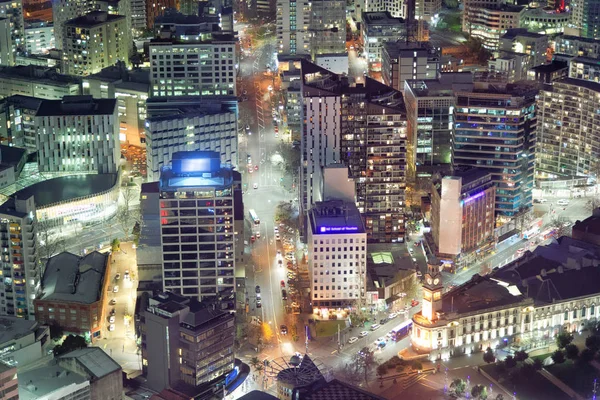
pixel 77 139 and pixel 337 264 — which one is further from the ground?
pixel 77 139

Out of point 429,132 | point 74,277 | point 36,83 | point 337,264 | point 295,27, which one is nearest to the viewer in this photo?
point 74,277

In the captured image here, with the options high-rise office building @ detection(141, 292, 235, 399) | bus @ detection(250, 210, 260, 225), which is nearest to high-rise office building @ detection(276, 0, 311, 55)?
bus @ detection(250, 210, 260, 225)

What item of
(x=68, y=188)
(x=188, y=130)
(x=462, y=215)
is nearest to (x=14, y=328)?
(x=68, y=188)

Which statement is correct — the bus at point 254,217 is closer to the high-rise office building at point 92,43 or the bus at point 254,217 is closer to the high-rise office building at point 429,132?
the high-rise office building at point 429,132

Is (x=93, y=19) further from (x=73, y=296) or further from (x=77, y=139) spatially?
(x=73, y=296)

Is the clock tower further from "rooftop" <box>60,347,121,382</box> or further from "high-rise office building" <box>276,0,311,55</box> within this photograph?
"high-rise office building" <box>276,0,311,55</box>

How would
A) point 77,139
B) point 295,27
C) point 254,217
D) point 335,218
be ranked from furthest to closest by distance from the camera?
point 295,27
point 77,139
point 254,217
point 335,218

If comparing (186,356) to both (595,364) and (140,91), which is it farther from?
(140,91)

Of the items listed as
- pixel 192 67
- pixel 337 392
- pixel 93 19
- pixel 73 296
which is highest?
pixel 93 19
